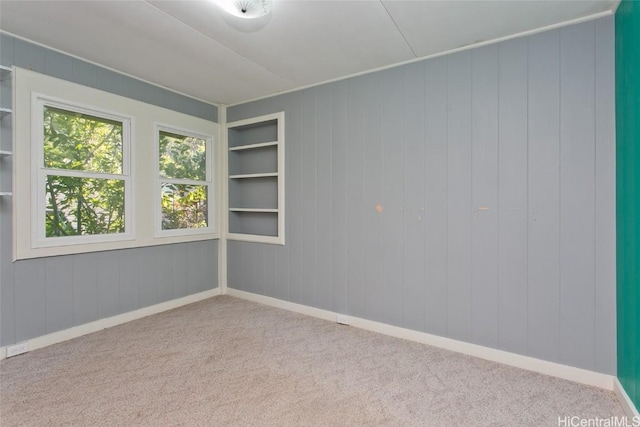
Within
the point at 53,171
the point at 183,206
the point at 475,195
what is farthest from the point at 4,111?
the point at 475,195

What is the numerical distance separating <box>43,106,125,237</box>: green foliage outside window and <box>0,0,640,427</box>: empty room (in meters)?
0.02

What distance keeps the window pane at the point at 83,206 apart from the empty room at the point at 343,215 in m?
0.02

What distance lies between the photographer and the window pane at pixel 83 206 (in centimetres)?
271

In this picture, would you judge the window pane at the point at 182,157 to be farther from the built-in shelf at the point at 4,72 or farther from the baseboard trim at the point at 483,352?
the baseboard trim at the point at 483,352

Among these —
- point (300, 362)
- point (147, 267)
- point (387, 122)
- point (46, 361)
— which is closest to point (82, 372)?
point (46, 361)

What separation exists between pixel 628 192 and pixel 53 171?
A: 4089mm

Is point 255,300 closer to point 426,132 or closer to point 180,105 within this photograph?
point 180,105

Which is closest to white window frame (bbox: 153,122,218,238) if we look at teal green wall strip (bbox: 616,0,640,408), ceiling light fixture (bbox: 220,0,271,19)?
ceiling light fixture (bbox: 220,0,271,19)

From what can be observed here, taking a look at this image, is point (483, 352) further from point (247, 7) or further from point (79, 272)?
point (79, 272)

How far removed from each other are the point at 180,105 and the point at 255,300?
96.5 inches

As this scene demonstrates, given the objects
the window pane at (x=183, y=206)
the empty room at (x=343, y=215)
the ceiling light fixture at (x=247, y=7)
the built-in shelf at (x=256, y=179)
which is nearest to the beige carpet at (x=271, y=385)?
the empty room at (x=343, y=215)

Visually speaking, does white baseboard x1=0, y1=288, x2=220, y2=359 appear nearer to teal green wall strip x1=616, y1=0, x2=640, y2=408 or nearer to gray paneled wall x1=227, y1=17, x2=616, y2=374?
gray paneled wall x1=227, y1=17, x2=616, y2=374

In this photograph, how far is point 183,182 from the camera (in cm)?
373

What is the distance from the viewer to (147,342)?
2.72 metres
